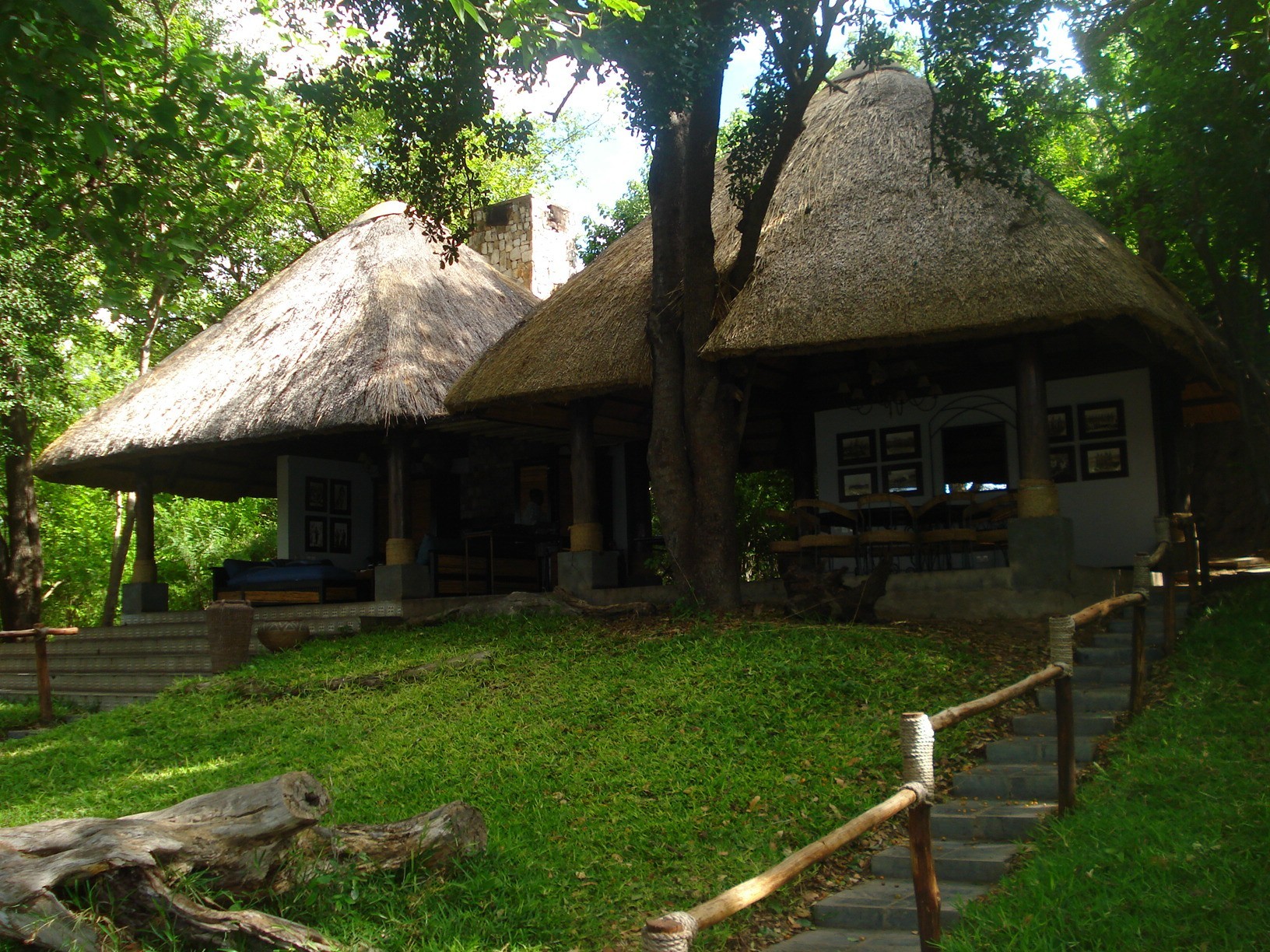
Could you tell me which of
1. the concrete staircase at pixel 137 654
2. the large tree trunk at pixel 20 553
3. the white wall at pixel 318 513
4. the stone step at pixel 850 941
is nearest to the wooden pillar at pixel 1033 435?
the stone step at pixel 850 941

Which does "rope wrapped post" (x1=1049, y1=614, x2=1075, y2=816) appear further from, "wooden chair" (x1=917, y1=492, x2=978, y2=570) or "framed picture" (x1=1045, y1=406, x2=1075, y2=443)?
"framed picture" (x1=1045, y1=406, x2=1075, y2=443)

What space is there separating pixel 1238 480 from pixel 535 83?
11746 mm

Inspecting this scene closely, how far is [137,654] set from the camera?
12.1 metres

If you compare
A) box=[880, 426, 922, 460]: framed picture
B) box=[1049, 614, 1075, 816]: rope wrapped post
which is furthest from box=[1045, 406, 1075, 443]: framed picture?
box=[1049, 614, 1075, 816]: rope wrapped post

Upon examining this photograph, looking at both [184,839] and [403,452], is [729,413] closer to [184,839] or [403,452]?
[403,452]

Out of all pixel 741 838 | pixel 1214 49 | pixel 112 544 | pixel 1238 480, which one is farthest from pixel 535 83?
pixel 112 544

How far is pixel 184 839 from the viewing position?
3.90m

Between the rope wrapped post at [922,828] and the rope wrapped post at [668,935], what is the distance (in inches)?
55.9

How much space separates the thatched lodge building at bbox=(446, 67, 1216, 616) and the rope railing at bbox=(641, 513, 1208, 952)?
3101mm

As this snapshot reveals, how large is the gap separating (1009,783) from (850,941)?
1.81m

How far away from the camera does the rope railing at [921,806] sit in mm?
2580

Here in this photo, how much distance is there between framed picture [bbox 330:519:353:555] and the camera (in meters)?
15.3

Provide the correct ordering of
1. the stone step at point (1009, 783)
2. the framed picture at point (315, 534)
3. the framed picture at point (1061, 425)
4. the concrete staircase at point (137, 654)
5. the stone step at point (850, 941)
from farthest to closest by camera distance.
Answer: the framed picture at point (315, 534), the framed picture at point (1061, 425), the concrete staircase at point (137, 654), the stone step at point (1009, 783), the stone step at point (850, 941)

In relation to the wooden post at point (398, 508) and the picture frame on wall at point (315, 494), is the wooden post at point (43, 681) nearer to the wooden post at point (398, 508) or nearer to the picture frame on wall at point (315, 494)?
the wooden post at point (398, 508)
